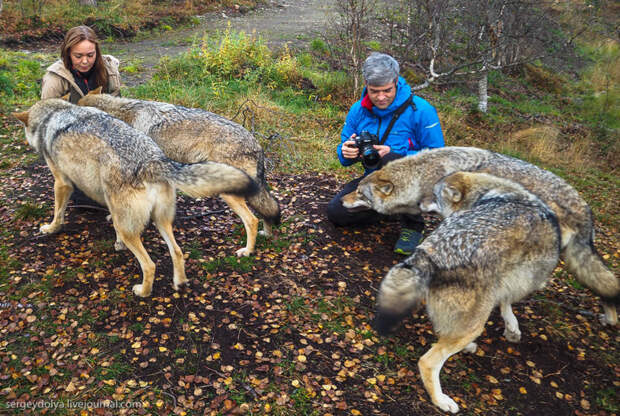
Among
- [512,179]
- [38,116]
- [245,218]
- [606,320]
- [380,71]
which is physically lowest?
[606,320]

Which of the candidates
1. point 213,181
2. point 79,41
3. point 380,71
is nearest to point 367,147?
point 380,71

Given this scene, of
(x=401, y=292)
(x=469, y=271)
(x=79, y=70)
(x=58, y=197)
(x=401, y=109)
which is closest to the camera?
(x=401, y=292)

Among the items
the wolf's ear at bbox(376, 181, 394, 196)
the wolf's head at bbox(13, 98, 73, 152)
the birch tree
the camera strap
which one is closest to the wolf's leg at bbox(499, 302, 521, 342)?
the wolf's ear at bbox(376, 181, 394, 196)

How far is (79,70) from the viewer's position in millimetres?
4641

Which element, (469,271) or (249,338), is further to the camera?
(249,338)

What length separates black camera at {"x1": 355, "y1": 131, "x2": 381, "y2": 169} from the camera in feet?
14.0

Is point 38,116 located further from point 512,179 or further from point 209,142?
point 512,179

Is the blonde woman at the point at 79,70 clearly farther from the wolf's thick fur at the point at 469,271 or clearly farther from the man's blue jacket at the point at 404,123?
the wolf's thick fur at the point at 469,271

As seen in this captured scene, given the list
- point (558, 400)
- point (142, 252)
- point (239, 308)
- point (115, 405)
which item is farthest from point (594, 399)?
point (142, 252)

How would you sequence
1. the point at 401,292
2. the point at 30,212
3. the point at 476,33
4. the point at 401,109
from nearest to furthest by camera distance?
the point at 401,292, the point at 401,109, the point at 30,212, the point at 476,33

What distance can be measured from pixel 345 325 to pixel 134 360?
170cm

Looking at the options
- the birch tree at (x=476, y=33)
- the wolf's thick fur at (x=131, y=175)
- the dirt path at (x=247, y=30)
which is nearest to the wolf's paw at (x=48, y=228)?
the wolf's thick fur at (x=131, y=175)

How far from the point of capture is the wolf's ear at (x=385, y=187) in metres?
3.78

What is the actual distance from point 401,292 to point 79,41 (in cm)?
428
